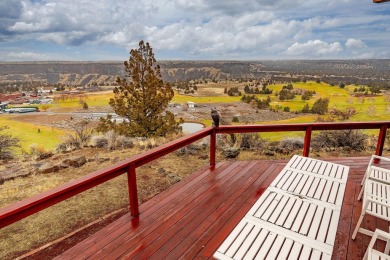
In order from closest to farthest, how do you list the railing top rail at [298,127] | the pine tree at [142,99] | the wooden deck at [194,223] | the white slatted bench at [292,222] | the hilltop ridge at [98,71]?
the white slatted bench at [292,222]
the wooden deck at [194,223]
the railing top rail at [298,127]
the pine tree at [142,99]
the hilltop ridge at [98,71]

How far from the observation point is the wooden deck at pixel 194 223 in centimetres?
262

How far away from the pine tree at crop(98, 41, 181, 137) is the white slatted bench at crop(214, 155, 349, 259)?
989 cm

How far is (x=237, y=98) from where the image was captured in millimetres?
57094

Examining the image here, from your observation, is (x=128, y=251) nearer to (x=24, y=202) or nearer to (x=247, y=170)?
(x=24, y=202)

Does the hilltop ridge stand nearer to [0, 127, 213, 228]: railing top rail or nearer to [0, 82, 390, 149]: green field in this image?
[0, 82, 390, 149]: green field

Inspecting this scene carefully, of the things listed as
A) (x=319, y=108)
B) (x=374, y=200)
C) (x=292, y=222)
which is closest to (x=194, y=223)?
(x=292, y=222)

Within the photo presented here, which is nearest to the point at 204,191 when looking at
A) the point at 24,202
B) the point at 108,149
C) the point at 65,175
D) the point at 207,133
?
the point at 207,133

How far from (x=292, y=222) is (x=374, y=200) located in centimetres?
93

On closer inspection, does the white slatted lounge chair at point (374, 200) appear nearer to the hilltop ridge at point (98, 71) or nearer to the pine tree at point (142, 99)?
the pine tree at point (142, 99)

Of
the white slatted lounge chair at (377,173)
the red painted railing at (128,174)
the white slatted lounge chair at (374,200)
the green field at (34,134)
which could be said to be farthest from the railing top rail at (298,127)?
the green field at (34,134)

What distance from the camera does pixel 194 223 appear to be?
307 cm

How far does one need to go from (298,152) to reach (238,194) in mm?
4548

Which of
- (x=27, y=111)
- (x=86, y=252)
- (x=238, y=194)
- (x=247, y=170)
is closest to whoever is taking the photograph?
(x=86, y=252)

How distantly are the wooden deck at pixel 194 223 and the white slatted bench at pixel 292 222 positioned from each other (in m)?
0.62
